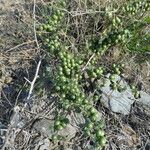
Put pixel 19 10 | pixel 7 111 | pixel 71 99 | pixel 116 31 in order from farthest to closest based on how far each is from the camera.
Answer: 1. pixel 19 10
2. pixel 116 31
3. pixel 7 111
4. pixel 71 99

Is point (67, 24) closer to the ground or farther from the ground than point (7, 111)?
farther from the ground

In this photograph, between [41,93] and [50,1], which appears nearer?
[41,93]

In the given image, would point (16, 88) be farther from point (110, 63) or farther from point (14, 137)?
point (110, 63)

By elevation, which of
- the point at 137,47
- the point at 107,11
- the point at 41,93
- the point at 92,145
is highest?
the point at 107,11

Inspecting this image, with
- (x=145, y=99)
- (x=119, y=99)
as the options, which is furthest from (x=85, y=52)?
(x=145, y=99)

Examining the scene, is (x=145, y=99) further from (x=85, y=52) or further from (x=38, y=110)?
(x=38, y=110)

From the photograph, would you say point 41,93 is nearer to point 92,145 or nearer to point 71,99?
point 71,99

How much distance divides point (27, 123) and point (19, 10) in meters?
1.08

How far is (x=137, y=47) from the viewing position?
296 cm

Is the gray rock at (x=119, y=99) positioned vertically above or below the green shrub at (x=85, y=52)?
below

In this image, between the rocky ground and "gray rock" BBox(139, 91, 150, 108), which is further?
"gray rock" BBox(139, 91, 150, 108)

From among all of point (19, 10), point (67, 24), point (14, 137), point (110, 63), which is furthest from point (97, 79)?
point (19, 10)

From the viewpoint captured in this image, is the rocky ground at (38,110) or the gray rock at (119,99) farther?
the gray rock at (119,99)

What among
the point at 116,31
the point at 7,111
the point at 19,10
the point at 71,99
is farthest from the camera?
the point at 19,10
